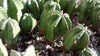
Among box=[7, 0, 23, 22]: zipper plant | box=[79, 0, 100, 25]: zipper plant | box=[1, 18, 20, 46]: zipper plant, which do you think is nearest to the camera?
box=[1, 18, 20, 46]: zipper plant

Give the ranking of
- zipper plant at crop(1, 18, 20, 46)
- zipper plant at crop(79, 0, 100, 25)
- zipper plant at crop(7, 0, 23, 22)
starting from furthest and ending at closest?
zipper plant at crop(79, 0, 100, 25) → zipper plant at crop(7, 0, 23, 22) → zipper plant at crop(1, 18, 20, 46)

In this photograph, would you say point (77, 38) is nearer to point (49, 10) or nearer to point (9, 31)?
point (49, 10)

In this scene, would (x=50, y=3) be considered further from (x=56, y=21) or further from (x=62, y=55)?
(x=62, y=55)

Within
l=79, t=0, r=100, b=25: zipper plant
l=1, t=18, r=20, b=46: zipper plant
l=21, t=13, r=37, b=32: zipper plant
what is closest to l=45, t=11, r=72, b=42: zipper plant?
l=21, t=13, r=37, b=32: zipper plant

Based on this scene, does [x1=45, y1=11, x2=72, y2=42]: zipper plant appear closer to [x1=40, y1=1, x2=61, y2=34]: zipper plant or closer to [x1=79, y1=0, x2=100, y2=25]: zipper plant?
[x1=40, y1=1, x2=61, y2=34]: zipper plant

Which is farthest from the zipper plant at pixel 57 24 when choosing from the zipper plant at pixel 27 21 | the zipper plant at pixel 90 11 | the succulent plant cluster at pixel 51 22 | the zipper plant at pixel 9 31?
the zipper plant at pixel 90 11

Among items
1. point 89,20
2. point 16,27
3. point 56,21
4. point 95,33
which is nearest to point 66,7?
point 89,20

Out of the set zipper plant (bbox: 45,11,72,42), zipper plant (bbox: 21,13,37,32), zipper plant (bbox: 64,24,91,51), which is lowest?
zipper plant (bbox: 64,24,91,51)
